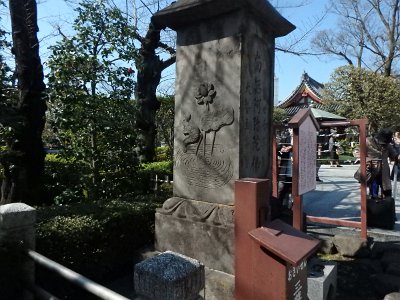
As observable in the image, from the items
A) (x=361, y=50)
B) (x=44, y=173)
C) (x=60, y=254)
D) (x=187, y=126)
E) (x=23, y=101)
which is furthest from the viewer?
(x=361, y=50)

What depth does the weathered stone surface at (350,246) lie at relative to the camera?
5074mm

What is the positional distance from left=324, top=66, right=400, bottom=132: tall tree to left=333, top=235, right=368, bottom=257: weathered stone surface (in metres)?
17.9

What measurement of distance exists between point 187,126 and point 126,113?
2308mm

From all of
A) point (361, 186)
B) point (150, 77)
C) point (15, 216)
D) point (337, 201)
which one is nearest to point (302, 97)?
point (150, 77)

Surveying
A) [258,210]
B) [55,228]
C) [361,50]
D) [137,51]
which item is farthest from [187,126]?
[361,50]

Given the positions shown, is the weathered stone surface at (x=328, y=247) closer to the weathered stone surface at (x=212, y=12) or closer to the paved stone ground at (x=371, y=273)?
the paved stone ground at (x=371, y=273)

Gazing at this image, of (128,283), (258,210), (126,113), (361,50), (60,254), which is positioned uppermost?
(361,50)

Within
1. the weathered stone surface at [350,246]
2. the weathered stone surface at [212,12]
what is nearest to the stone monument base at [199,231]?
the weathered stone surface at [212,12]

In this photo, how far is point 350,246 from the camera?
514 centimetres

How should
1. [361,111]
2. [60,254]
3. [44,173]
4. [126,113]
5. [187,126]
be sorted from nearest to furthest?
[60,254]
[187,126]
[126,113]
[44,173]
[361,111]

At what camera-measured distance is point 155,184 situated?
27.6ft

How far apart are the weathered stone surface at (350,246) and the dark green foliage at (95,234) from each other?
2944 mm

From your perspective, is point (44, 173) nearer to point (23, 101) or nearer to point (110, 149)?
point (23, 101)

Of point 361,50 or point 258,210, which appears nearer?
point 258,210
